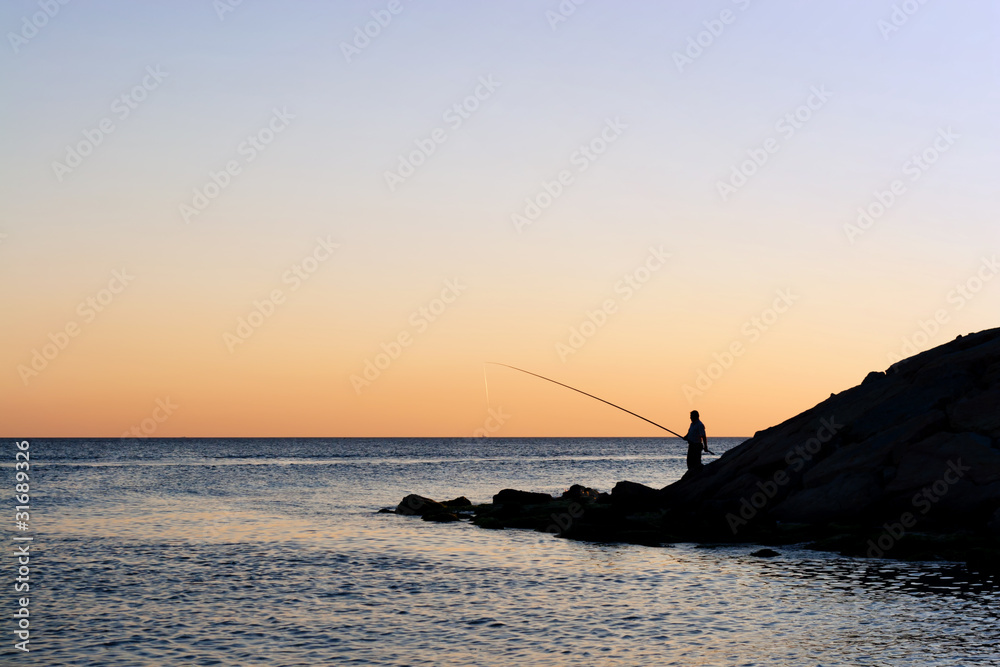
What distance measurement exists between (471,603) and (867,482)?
1356cm

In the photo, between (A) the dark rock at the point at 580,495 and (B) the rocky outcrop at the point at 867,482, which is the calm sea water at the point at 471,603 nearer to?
(B) the rocky outcrop at the point at 867,482

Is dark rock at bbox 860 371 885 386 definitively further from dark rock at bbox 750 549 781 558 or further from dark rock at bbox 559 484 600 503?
dark rock at bbox 559 484 600 503

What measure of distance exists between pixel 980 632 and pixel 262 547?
19892 mm

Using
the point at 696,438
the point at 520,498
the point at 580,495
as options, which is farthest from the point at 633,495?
the point at 520,498

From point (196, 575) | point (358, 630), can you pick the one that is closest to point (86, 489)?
point (196, 575)

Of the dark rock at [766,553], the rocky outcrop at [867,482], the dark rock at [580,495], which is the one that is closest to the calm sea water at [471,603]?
the dark rock at [766,553]

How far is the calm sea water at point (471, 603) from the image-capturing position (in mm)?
13461

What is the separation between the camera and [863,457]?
85.1ft

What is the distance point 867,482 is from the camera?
2528 centimetres

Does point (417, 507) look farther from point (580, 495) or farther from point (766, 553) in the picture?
point (766, 553)

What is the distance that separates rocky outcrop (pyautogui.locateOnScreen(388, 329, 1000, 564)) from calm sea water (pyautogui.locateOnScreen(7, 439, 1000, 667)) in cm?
182

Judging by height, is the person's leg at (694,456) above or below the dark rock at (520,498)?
above

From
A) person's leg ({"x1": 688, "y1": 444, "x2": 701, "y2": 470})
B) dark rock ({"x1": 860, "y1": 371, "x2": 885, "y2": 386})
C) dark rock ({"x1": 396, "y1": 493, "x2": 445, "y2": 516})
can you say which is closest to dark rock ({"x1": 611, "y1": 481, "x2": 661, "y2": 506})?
person's leg ({"x1": 688, "y1": 444, "x2": 701, "y2": 470})

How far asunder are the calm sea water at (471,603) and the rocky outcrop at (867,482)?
1.82 meters
